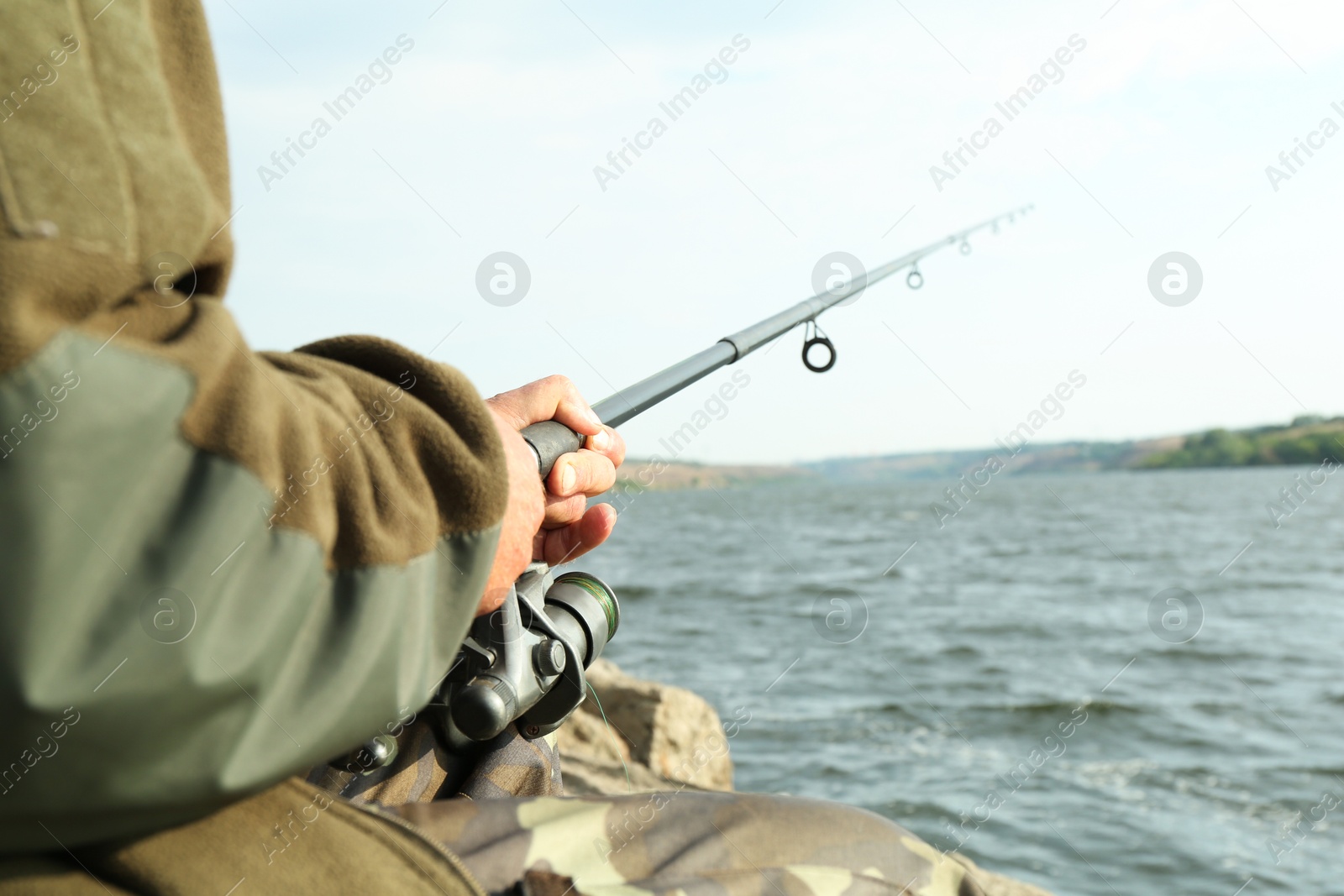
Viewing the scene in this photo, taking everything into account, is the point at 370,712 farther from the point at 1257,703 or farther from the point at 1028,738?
the point at 1257,703

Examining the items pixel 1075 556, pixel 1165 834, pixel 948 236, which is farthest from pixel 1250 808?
pixel 1075 556

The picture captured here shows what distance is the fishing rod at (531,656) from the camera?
170 cm

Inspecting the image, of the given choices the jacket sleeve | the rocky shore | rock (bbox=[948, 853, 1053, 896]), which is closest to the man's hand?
the jacket sleeve

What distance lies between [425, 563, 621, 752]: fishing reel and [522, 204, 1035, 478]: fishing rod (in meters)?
0.26

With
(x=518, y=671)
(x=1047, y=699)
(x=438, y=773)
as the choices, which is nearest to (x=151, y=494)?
(x=518, y=671)

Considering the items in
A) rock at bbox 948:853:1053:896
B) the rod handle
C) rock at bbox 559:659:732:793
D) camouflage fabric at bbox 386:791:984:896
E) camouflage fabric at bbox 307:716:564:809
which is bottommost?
rock at bbox 559:659:732:793

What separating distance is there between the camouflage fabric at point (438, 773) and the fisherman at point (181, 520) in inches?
18.8

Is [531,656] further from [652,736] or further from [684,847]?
[652,736]

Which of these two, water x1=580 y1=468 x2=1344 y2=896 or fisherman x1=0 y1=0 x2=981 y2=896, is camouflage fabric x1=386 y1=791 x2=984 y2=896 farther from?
water x1=580 y1=468 x2=1344 y2=896

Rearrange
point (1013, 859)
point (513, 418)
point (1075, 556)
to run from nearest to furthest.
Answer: point (513, 418), point (1013, 859), point (1075, 556)

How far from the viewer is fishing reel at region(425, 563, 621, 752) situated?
1.71 m

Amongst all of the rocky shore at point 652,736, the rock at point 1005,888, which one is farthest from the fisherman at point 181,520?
the rocky shore at point 652,736

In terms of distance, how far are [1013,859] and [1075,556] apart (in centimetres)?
2210

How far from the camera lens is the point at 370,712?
1.14 meters
